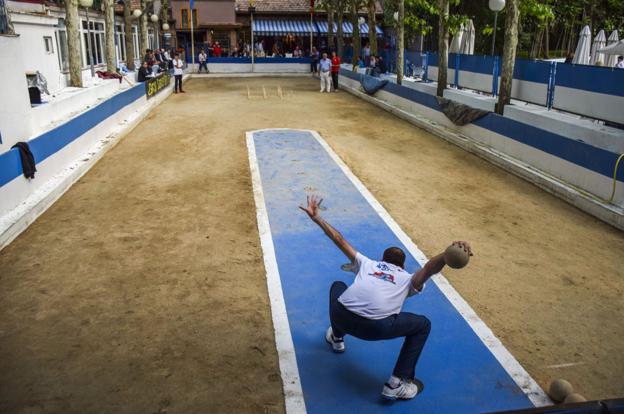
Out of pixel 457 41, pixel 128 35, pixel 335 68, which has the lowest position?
pixel 335 68

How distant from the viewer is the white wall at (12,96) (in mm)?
10039

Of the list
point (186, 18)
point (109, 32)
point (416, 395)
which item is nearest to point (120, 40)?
point (186, 18)

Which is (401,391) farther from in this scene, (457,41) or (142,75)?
(142,75)

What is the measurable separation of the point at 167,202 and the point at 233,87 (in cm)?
2273

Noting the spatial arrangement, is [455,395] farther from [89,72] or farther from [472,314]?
[89,72]

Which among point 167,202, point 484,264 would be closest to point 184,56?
point 167,202

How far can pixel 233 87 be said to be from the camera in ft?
105

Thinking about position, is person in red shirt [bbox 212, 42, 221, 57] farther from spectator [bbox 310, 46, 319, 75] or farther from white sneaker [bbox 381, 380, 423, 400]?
white sneaker [bbox 381, 380, 423, 400]

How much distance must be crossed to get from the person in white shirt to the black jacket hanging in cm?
729

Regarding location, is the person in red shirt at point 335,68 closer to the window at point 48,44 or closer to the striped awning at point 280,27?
the window at point 48,44

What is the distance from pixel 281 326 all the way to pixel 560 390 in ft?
9.42

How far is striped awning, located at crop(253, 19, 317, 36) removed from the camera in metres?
47.6

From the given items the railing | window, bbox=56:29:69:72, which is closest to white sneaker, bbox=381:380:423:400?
A: the railing

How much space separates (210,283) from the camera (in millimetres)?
7254
